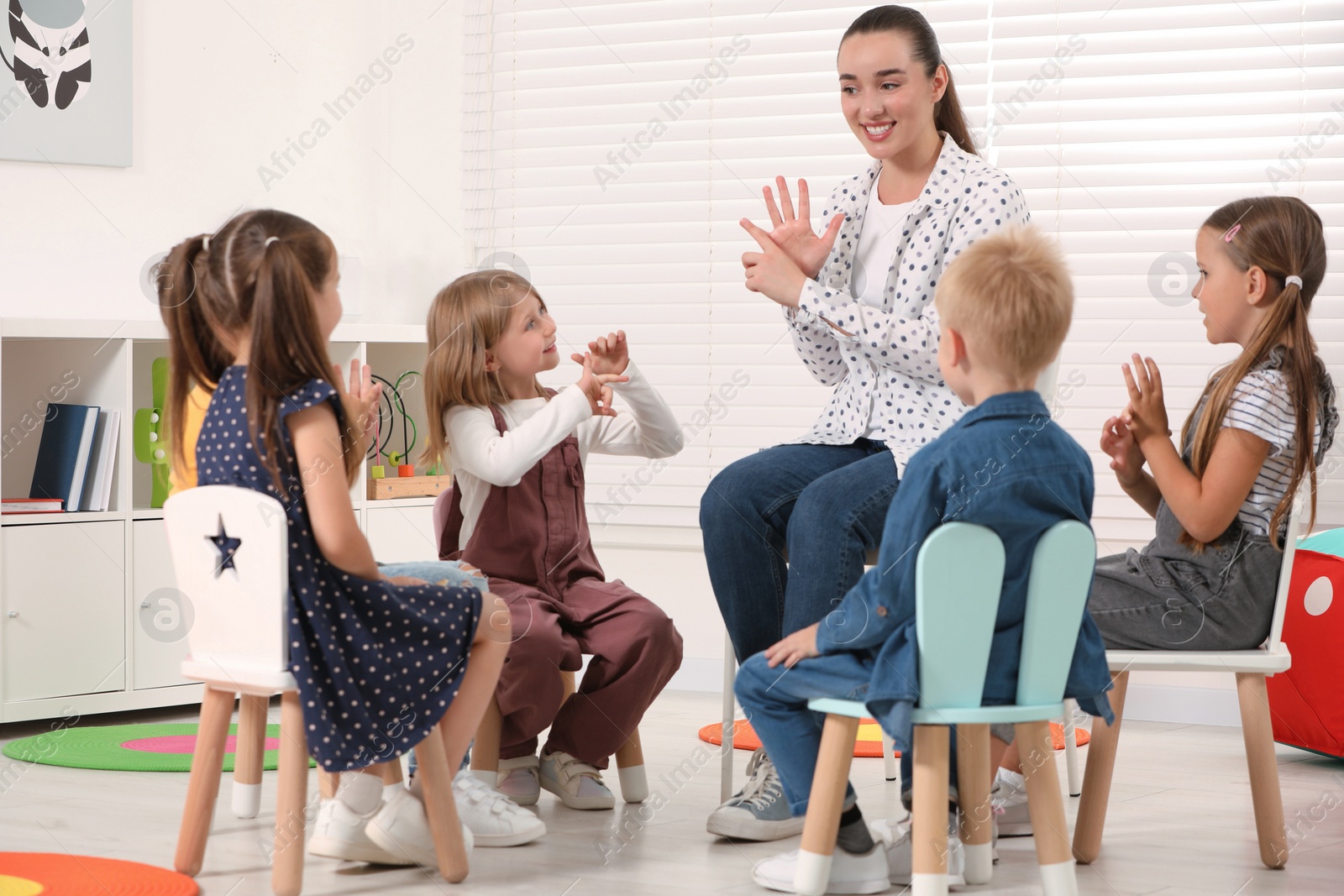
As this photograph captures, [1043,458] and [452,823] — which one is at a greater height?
[1043,458]

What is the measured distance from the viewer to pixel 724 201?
133 inches

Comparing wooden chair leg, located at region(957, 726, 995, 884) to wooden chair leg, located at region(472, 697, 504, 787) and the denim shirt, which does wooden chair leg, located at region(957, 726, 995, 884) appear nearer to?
the denim shirt

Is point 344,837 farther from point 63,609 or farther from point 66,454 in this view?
point 66,454

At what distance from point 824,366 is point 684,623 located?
139 centimetres

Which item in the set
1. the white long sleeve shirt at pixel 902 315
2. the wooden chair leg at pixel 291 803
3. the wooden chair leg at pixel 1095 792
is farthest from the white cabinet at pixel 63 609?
the wooden chair leg at pixel 1095 792

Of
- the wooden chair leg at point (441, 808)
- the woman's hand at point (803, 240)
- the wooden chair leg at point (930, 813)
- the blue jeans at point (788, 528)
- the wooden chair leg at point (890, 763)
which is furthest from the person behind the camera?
the wooden chair leg at point (890, 763)

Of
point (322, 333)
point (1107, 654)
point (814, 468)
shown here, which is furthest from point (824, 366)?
point (322, 333)

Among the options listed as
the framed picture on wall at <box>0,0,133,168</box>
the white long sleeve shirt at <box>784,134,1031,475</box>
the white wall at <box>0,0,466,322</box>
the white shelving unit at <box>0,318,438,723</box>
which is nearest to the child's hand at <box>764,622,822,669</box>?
the white long sleeve shirt at <box>784,134,1031,475</box>

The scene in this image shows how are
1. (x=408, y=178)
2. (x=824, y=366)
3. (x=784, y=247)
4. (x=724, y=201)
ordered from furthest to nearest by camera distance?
(x=408, y=178) < (x=724, y=201) < (x=824, y=366) < (x=784, y=247)

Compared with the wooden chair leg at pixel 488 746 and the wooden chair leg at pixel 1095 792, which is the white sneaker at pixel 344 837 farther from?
the wooden chair leg at pixel 1095 792

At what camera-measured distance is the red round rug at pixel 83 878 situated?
5.48ft

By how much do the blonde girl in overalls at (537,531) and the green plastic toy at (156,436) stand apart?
110 centimetres

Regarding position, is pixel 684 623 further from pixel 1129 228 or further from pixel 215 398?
pixel 215 398

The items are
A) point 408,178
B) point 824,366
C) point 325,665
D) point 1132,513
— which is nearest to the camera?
point 325,665
